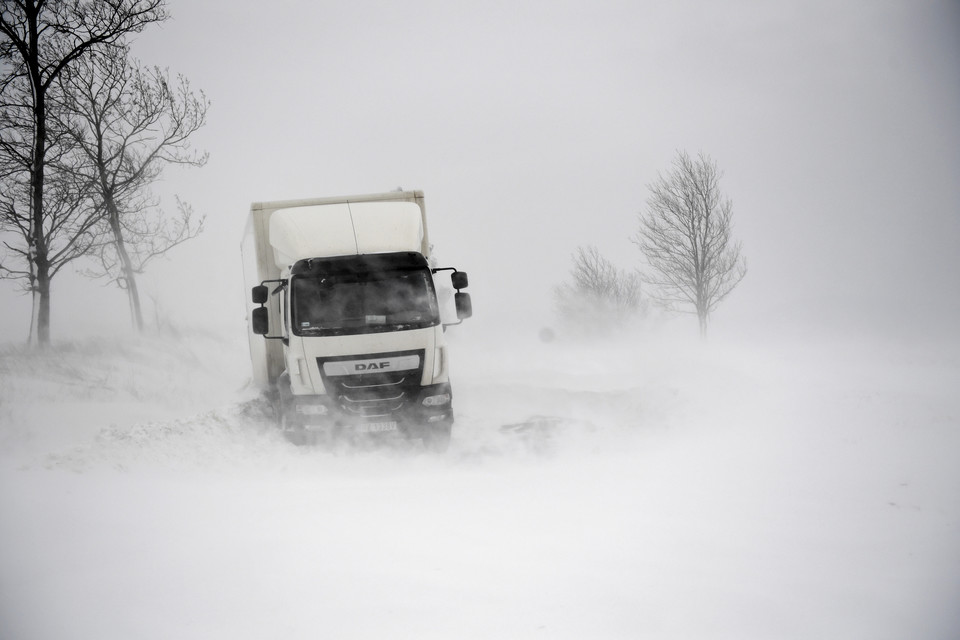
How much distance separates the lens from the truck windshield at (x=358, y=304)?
811 cm

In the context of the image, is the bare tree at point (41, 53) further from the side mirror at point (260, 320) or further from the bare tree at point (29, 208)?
the side mirror at point (260, 320)

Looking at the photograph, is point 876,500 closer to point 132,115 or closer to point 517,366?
point 517,366

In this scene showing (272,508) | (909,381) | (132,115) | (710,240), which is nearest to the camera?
(272,508)

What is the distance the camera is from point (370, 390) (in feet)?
26.4

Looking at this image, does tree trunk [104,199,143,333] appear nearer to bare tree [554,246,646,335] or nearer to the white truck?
the white truck

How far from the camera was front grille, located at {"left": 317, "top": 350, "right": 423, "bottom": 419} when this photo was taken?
797 cm

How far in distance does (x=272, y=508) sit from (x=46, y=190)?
1305cm

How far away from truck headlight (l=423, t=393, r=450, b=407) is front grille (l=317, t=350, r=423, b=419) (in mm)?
175

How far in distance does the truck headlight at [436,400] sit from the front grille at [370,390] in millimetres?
175

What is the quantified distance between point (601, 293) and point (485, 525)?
2841 cm

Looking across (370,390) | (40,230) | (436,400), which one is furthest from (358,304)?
(40,230)

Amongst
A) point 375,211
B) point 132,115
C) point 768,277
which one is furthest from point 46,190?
point 768,277

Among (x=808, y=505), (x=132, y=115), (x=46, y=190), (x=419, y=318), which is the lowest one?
(x=808, y=505)

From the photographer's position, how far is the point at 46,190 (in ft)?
47.4
